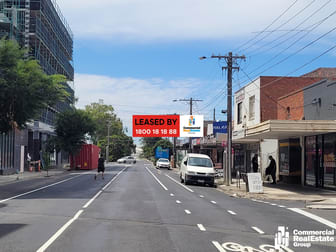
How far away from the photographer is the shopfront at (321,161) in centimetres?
2108

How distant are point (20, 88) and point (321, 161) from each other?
50.0 feet

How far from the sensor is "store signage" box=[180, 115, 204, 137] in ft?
157

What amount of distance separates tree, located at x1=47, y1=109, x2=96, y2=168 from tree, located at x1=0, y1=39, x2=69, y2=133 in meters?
26.7

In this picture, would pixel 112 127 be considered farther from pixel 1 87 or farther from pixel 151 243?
pixel 151 243

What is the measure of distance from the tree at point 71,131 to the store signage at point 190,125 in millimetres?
11157

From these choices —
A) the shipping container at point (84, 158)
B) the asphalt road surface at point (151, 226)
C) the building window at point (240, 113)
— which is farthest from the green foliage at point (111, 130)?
the asphalt road surface at point (151, 226)

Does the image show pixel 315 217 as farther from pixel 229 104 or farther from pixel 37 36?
pixel 37 36

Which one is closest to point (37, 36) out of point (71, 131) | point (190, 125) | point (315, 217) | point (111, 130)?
point (71, 131)

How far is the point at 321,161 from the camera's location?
72.8ft

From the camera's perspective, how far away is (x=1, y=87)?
19938 millimetres

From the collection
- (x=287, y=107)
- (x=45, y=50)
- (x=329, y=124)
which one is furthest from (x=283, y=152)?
(x=45, y=50)

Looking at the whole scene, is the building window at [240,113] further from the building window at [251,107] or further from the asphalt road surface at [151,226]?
the asphalt road surface at [151,226]

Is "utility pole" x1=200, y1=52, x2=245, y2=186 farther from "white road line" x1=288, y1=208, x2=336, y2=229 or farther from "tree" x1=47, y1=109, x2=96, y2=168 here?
"tree" x1=47, y1=109, x2=96, y2=168

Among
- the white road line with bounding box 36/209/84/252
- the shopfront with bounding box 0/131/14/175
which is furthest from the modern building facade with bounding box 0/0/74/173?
the white road line with bounding box 36/209/84/252
